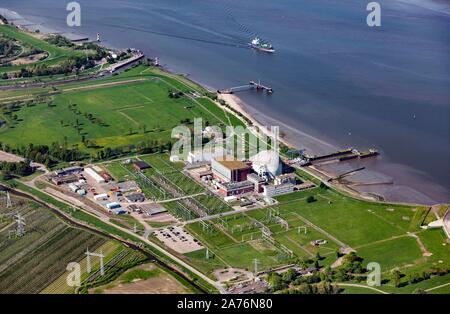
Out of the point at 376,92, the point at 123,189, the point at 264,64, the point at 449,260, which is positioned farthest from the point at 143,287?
the point at 264,64

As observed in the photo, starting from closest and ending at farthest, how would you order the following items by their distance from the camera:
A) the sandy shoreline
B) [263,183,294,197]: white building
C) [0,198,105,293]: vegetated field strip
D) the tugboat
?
[0,198,105,293]: vegetated field strip, [263,183,294,197]: white building, the sandy shoreline, the tugboat

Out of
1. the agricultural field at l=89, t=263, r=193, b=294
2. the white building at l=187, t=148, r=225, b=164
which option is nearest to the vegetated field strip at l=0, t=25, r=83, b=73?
the white building at l=187, t=148, r=225, b=164

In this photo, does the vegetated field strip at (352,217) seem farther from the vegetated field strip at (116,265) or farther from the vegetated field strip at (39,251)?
the vegetated field strip at (39,251)

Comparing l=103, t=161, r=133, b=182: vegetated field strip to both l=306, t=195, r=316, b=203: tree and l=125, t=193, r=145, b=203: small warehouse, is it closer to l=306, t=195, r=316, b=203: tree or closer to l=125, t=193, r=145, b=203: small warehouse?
l=125, t=193, r=145, b=203: small warehouse

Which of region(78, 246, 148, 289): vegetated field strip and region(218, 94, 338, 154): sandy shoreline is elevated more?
region(218, 94, 338, 154): sandy shoreline

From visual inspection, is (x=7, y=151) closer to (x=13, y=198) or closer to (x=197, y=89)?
(x=13, y=198)

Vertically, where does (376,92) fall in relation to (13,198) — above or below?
above

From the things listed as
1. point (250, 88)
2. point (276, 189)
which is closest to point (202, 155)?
point (276, 189)
